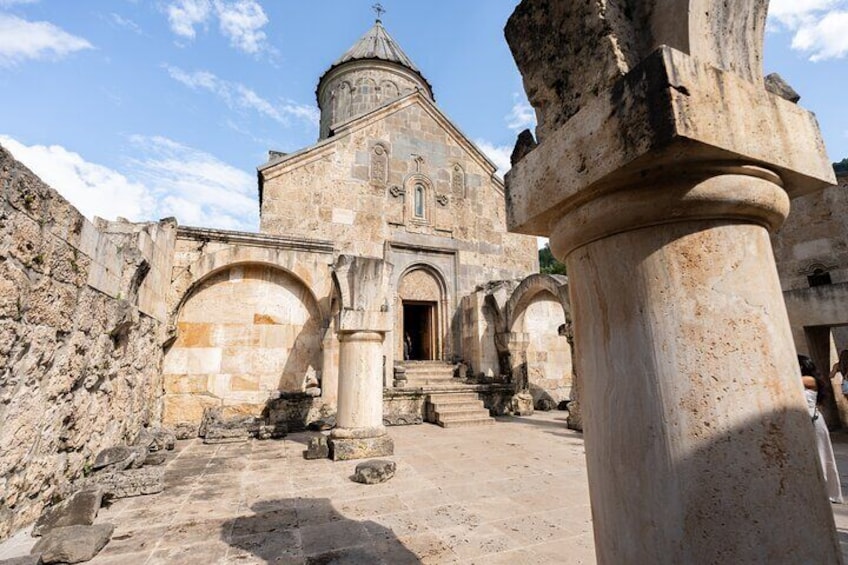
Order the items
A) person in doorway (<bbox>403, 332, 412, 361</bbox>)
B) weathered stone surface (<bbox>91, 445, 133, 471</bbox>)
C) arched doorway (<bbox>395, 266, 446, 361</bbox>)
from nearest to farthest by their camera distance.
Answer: weathered stone surface (<bbox>91, 445, 133, 471</bbox>) < arched doorway (<bbox>395, 266, 446, 361</bbox>) < person in doorway (<bbox>403, 332, 412, 361</bbox>)

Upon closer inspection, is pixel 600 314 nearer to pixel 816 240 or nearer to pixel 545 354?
pixel 816 240

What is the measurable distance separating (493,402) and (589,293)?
879 centimetres

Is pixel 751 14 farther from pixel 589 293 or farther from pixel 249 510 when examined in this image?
pixel 249 510

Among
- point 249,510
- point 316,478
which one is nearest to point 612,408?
point 249,510

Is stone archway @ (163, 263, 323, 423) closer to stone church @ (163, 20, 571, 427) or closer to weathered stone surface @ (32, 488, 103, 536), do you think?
stone church @ (163, 20, 571, 427)

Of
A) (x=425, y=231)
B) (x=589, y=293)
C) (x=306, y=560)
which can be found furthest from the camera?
(x=425, y=231)

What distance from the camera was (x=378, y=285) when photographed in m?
5.95

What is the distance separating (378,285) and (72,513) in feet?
12.8

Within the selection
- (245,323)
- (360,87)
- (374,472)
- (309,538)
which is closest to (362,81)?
(360,87)

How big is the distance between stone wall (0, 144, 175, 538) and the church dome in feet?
39.7

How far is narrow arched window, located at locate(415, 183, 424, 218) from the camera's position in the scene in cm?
1143

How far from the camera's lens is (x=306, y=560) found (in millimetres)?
2484

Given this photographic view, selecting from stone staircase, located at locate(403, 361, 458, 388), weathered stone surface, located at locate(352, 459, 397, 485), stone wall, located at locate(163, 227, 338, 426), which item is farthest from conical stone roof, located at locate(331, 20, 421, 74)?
weathered stone surface, located at locate(352, 459, 397, 485)

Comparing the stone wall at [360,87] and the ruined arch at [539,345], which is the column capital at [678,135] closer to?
the ruined arch at [539,345]
